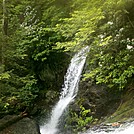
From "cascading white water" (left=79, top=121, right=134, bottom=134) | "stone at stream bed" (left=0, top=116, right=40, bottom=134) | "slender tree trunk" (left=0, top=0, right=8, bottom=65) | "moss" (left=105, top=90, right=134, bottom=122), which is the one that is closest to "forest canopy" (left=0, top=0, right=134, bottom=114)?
"slender tree trunk" (left=0, top=0, right=8, bottom=65)

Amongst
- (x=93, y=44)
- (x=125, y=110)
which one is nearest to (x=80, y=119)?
(x=125, y=110)

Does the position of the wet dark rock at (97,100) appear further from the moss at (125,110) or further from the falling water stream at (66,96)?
the falling water stream at (66,96)

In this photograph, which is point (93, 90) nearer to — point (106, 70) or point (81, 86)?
point (81, 86)

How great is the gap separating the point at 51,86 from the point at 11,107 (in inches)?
112

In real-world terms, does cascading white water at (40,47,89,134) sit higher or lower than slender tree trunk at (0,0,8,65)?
lower

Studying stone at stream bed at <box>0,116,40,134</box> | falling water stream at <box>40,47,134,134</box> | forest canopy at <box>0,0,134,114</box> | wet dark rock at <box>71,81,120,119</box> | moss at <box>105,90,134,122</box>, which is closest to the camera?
moss at <box>105,90,134,122</box>

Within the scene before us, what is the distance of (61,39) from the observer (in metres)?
12.2

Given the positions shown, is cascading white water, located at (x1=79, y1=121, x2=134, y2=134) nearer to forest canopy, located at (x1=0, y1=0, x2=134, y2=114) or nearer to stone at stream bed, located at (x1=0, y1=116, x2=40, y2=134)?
forest canopy, located at (x1=0, y1=0, x2=134, y2=114)

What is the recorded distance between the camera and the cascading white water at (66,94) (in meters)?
10.4

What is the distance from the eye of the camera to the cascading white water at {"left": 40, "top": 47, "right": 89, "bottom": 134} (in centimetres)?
1044

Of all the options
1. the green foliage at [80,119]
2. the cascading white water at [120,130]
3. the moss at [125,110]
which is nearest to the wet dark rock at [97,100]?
the green foliage at [80,119]

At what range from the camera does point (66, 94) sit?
11.7m

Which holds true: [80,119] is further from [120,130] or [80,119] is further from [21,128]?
[120,130]

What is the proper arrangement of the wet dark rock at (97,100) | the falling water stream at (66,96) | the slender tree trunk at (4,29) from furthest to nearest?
the falling water stream at (66,96) → the wet dark rock at (97,100) → the slender tree trunk at (4,29)
